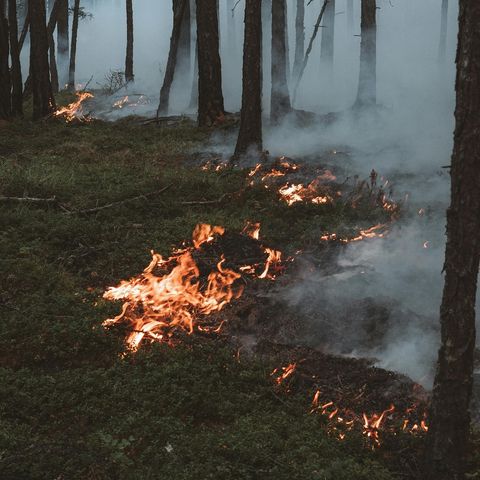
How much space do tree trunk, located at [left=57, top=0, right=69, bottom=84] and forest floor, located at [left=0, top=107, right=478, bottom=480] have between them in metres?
19.9

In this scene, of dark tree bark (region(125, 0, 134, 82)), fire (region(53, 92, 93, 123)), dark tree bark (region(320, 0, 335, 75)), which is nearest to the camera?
fire (region(53, 92, 93, 123))

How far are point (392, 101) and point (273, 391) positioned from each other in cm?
1600

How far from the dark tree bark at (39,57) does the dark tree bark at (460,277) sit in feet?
47.0

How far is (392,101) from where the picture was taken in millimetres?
18672

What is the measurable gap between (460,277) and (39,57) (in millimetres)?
14826

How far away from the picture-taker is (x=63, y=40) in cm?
2758

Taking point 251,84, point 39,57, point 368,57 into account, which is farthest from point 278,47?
point 39,57

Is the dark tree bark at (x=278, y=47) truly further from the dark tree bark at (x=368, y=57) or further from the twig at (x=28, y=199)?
the twig at (x=28, y=199)

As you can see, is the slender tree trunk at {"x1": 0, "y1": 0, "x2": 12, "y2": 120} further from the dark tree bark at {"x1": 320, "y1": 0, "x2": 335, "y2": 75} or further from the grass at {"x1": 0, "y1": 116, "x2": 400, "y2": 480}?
the dark tree bark at {"x1": 320, "y1": 0, "x2": 335, "y2": 75}

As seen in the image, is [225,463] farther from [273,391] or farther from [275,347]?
[275,347]

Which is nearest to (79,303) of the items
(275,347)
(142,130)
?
(275,347)

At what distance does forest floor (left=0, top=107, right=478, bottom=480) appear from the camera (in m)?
3.71

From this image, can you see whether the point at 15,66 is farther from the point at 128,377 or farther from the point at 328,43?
the point at 328,43

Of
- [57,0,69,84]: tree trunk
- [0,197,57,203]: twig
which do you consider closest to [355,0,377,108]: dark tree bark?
[0,197,57,203]: twig
